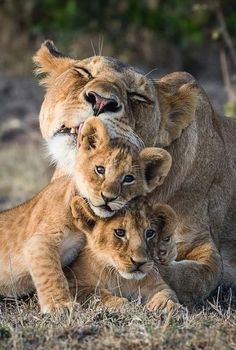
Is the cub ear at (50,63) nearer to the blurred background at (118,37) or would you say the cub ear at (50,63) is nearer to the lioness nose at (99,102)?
the lioness nose at (99,102)

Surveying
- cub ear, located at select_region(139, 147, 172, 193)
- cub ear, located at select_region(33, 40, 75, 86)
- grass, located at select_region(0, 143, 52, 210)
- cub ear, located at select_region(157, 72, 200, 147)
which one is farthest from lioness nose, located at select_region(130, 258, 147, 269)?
grass, located at select_region(0, 143, 52, 210)

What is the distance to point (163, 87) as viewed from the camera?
19.7 feet

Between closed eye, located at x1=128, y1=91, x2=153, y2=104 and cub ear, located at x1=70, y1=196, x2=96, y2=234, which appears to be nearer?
cub ear, located at x1=70, y1=196, x2=96, y2=234

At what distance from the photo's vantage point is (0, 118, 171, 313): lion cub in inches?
199

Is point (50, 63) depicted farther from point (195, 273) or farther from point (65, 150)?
point (195, 273)

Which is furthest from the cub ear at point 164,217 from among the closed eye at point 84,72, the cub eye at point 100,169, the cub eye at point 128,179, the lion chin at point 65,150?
the closed eye at point 84,72

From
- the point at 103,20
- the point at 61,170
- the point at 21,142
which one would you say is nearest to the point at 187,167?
the point at 61,170

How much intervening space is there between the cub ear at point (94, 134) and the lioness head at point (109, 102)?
15 cm

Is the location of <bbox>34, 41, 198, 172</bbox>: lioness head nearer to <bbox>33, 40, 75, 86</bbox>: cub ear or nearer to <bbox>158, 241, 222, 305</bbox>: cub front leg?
<bbox>33, 40, 75, 86</bbox>: cub ear

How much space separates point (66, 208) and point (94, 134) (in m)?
0.45

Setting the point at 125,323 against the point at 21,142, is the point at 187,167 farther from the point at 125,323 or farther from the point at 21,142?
the point at 21,142

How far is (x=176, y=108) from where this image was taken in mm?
5906

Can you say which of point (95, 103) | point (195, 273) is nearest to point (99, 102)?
point (95, 103)

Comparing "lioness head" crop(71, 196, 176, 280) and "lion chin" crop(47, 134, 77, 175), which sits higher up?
"lion chin" crop(47, 134, 77, 175)
